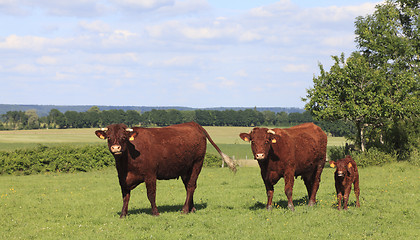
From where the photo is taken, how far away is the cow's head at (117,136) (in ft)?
40.4

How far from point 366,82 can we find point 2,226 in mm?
32074

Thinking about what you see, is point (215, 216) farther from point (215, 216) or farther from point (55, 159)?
point (55, 159)

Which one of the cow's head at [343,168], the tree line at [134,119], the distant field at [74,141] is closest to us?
the cow's head at [343,168]

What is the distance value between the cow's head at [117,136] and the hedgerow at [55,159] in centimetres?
2426

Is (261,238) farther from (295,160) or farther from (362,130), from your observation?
(362,130)

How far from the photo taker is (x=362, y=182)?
75.7 feet

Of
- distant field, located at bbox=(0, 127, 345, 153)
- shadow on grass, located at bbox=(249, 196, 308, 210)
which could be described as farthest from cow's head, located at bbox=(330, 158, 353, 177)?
distant field, located at bbox=(0, 127, 345, 153)

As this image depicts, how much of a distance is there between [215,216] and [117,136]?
4180mm

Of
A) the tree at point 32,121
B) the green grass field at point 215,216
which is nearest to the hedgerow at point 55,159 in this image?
the green grass field at point 215,216

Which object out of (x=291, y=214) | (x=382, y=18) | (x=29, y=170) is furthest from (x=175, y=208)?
(x=382, y=18)

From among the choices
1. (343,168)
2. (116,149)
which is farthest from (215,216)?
(343,168)

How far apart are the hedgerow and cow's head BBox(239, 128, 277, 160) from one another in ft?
84.5

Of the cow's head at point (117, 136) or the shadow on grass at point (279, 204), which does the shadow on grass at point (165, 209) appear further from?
the cow's head at point (117, 136)

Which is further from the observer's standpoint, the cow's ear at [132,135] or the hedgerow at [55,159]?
the hedgerow at [55,159]
